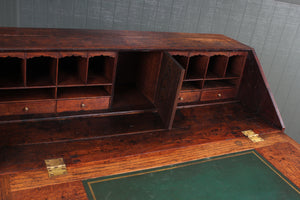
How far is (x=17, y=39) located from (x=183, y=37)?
75.2 inches

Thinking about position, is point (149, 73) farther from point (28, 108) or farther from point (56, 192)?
point (56, 192)

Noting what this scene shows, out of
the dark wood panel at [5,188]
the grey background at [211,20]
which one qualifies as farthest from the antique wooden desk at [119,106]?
the grey background at [211,20]

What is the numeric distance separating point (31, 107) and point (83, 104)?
0.49 m

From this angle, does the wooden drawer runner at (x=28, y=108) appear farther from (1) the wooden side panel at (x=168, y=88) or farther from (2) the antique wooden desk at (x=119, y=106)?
(1) the wooden side panel at (x=168, y=88)

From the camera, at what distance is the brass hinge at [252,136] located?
337 cm

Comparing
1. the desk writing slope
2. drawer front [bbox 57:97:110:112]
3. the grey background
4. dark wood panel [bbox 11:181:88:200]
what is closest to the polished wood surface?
dark wood panel [bbox 11:181:88:200]

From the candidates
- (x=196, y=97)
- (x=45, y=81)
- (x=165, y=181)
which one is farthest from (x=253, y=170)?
(x=45, y=81)

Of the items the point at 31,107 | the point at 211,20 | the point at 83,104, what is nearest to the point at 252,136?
the point at 83,104

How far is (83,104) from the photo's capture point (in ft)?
10.5

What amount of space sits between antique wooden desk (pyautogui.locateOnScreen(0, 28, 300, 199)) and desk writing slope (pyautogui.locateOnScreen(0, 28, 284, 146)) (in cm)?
1

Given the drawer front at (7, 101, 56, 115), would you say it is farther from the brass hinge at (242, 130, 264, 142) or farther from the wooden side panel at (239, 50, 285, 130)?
the wooden side panel at (239, 50, 285, 130)

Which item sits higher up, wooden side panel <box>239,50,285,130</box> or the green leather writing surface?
wooden side panel <box>239,50,285,130</box>

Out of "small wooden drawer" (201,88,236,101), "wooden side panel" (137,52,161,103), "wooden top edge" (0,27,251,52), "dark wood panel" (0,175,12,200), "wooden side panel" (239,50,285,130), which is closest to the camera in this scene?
"dark wood panel" (0,175,12,200)

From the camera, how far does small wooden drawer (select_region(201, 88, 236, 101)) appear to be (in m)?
3.89
